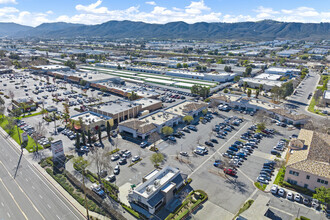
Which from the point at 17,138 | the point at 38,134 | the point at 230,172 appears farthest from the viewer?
the point at 38,134

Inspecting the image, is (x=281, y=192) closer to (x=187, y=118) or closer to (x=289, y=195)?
(x=289, y=195)

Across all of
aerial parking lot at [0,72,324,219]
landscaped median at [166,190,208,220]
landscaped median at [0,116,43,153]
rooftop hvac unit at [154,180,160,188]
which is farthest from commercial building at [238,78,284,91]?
landscaped median at [0,116,43,153]

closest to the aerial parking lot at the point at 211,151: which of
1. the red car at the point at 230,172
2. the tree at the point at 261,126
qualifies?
the red car at the point at 230,172

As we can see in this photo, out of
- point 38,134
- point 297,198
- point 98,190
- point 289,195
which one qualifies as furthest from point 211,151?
point 38,134

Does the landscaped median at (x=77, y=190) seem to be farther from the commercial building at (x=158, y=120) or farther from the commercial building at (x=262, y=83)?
the commercial building at (x=262, y=83)

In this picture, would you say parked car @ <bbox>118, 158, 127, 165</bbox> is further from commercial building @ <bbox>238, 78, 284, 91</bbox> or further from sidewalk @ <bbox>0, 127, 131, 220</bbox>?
commercial building @ <bbox>238, 78, 284, 91</bbox>

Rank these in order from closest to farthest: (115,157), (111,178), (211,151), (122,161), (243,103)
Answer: (111,178) → (122,161) → (115,157) → (211,151) → (243,103)
